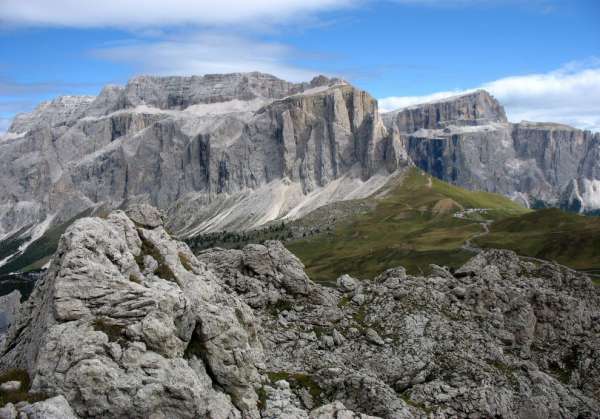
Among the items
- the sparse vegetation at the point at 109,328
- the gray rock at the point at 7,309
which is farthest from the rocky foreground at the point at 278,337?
the gray rock at the point at 7,309

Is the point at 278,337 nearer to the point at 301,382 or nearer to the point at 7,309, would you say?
the point at 301,382

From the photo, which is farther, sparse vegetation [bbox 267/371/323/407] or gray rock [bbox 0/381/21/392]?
sparse vegetation [bbox 267/371/323/407]

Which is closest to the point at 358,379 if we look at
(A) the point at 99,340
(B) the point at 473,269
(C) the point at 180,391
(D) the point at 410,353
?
(D) the point at 410,353

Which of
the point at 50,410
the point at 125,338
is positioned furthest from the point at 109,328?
the point at 50,410

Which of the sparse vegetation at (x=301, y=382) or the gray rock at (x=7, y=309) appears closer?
the sparse vegetation at (x=301, y=382)

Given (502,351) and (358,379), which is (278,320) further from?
(502,351)

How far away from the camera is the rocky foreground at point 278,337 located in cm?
3097

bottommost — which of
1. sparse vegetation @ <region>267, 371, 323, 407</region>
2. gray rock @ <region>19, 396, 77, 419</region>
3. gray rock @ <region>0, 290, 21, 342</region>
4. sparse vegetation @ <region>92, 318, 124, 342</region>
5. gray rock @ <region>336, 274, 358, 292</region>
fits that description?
gray rock @ <region>0, 290, 21, 342</region>

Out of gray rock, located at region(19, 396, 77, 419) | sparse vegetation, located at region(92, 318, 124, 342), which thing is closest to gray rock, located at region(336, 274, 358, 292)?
sparse vegetation, located at region(92, 318, 124, 342)

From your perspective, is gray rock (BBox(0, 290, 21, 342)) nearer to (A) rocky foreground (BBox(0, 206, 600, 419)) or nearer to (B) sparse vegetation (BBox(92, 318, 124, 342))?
(A) rocky foreground (BBox(0, 206, 600, 419))

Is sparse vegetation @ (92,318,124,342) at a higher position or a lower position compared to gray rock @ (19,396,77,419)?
higher

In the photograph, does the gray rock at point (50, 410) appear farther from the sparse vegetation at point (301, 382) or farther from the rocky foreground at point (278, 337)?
the sparse vegetation at point (301, 382)

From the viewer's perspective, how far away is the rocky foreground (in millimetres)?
30969

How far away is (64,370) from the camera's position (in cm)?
2994
